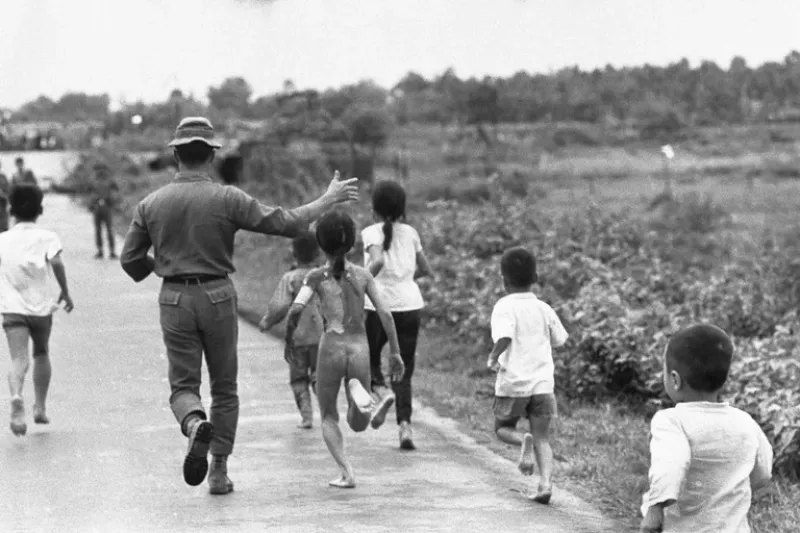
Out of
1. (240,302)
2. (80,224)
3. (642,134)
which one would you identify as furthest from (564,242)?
(642,134)

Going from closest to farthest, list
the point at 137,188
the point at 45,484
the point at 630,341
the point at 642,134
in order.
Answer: the point at 45,484 → the point at 630,341 → the point at 137,188 → the point at 642,134

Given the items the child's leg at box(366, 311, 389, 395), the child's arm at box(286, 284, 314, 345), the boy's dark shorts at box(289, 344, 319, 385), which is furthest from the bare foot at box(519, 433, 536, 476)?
the boy's dark shorts at box(289, 344, 319, 385)

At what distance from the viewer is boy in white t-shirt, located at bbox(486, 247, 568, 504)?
7.97 metres

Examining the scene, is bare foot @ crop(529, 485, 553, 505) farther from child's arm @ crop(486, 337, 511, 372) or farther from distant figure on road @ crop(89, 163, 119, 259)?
distant figure on road @ crop(89, 163, 119, 259)

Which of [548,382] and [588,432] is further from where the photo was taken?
[588,432]

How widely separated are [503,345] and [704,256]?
1485cm

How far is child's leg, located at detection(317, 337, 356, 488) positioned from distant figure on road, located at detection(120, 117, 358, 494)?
597 mm

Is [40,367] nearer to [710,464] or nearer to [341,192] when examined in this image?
[341,192]

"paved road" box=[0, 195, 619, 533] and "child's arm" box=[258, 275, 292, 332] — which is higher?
"child's arm" box=[258, 275, 292, 332]

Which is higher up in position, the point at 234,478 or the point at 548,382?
the point at 548,382

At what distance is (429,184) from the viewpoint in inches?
1624

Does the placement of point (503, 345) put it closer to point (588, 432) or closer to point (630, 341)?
point (588, 432)

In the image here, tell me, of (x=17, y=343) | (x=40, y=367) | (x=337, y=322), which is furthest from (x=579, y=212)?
(x=337, y=322)

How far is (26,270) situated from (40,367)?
0.69 meters
